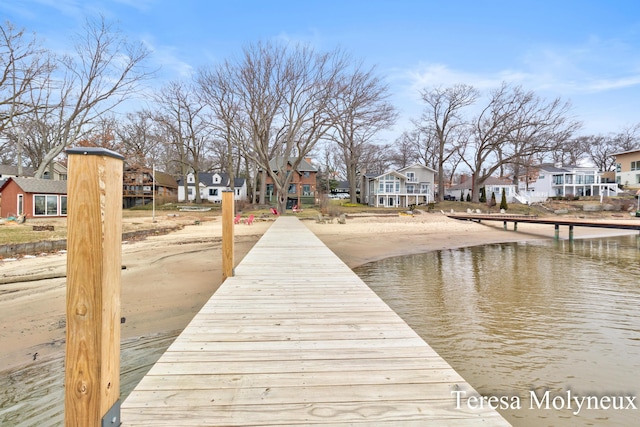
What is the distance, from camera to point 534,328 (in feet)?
Result: 16.8

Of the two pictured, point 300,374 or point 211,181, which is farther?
point 211,181

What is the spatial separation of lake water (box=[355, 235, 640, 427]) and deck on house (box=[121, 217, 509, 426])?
137 centimetres

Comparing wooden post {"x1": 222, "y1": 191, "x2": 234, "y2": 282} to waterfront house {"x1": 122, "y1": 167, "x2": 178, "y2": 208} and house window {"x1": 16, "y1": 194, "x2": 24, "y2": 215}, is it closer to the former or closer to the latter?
house window {"x1": 16, "y1": 194, "x2": 24, "y2": 215}

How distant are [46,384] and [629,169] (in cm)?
6195

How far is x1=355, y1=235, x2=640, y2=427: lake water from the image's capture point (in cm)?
337

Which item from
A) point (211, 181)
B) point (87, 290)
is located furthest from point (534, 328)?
point (211, 181)

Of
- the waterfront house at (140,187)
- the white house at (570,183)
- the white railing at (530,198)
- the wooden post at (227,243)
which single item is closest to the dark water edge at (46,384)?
the wooden post at (227,243)

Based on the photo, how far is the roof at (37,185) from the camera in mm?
24408

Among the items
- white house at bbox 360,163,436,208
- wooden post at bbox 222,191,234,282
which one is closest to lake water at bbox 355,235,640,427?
wooden post at bbox 222,191,234,282

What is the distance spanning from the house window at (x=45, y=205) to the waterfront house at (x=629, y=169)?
62825mm

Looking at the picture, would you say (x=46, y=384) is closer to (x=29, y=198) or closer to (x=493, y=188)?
(x=29, y=198)

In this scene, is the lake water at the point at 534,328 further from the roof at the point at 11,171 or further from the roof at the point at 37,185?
the roof at the point at 11,171

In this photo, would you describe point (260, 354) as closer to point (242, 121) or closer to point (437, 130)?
point (242, 121)

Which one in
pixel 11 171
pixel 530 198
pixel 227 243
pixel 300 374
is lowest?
pixel 300 374
